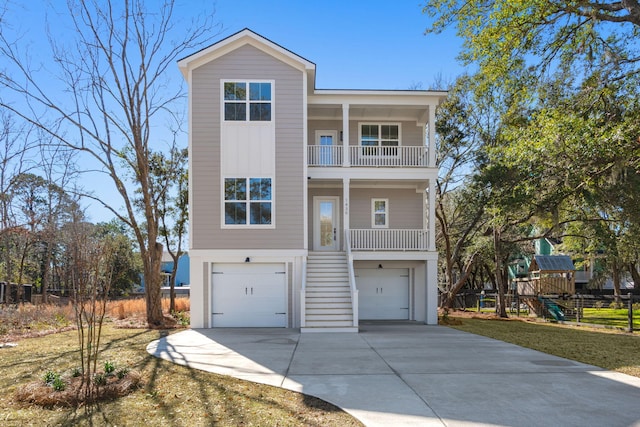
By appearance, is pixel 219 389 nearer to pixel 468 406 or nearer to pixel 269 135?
pixel 468 406

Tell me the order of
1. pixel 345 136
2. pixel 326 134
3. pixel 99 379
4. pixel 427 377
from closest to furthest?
pixel 99 379
pixel 427 377
pixel 345 136
pixel 326 134

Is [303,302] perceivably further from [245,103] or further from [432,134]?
[432,134]

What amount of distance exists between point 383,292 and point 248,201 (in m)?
6.34

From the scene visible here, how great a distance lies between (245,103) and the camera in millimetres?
16391

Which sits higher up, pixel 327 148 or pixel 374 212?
pixel 327 148

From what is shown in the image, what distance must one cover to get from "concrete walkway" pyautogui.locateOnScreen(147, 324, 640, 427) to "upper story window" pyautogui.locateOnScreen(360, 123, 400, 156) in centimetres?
836

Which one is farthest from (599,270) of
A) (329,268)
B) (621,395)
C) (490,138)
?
(621,395)

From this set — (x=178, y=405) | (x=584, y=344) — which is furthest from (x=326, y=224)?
(x=178, y=405)

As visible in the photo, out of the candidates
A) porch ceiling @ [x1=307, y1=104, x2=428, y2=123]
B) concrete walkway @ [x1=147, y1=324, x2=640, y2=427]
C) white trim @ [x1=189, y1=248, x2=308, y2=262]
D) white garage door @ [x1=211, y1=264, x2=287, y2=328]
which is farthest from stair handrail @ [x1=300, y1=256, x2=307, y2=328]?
porch ceiling @ [x1=307, y1=104, x2=428, y2=123]

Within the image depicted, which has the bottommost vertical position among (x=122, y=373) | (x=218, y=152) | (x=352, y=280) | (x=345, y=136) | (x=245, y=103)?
(x=122, y=373)

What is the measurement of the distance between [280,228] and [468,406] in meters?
10.7

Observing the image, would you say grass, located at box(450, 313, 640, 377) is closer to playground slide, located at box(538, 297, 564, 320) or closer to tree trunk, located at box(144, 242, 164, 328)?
playground slide, located at box(538, 297, 564, 320)

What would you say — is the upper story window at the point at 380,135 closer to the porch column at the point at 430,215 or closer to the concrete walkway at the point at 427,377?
the porch column at the point at 430,215

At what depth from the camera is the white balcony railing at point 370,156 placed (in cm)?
1792
